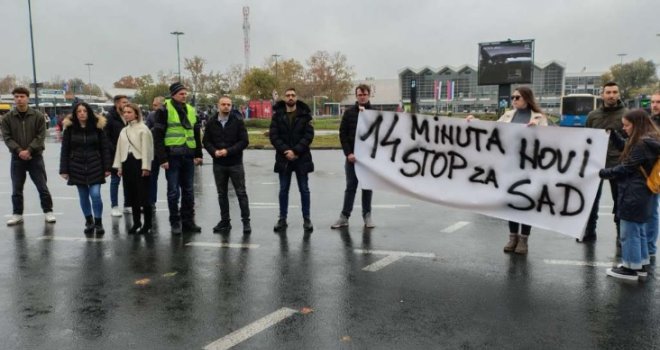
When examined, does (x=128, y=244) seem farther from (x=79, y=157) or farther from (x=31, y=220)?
(x=31, y=220)

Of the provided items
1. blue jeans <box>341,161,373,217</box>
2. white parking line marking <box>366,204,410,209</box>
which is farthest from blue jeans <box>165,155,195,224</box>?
white parking line marking <box>366,204,410,209</box>

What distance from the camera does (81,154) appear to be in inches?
285

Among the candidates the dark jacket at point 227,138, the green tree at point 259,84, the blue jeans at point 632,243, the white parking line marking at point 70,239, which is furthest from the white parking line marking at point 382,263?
the green tree at point 259,84

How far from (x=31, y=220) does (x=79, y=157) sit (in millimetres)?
1720

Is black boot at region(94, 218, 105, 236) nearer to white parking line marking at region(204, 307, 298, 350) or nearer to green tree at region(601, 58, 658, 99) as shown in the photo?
white parking line marking at region(204, 307, 298, 350)

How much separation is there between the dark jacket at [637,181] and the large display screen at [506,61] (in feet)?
122

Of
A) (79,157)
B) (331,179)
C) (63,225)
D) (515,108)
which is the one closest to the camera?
(515,108)

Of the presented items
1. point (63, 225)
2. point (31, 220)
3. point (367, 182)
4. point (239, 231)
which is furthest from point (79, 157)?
point (367, 182)

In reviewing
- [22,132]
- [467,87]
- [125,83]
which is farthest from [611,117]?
[125,83]

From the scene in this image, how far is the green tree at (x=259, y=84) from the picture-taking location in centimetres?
5581

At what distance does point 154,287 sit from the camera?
501cm

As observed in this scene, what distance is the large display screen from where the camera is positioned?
3969cm

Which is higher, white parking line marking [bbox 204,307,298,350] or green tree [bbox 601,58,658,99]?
green tree [bbox 601,58,658,99]

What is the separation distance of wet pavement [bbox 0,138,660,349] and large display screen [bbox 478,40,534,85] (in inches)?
1385
